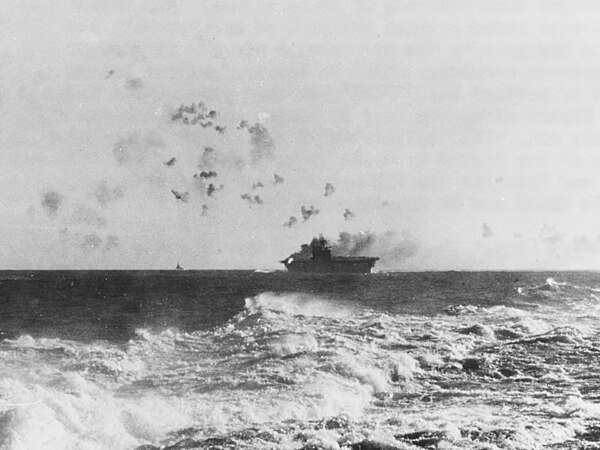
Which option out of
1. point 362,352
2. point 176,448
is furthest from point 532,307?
point 176,448

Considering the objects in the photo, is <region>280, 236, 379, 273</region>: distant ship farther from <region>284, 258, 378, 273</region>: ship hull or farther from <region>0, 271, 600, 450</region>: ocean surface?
<region>0, 271, 600, 450</region>: ocean surface

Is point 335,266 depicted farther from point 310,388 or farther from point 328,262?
point 310,388

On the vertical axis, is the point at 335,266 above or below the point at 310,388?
Answer: above

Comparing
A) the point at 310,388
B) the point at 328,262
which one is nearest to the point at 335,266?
the point at 328,262

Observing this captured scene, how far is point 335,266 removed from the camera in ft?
513

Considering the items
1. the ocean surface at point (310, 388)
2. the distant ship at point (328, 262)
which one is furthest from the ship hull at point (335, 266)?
the ocean surface at point (310, 388)

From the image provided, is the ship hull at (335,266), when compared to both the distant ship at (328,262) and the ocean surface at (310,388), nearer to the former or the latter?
the distant ship at (328,262)

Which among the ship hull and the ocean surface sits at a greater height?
the ship hull

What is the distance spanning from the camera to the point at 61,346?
27359mm

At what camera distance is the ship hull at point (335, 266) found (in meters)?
156

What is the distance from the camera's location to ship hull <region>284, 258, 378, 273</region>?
156250mm

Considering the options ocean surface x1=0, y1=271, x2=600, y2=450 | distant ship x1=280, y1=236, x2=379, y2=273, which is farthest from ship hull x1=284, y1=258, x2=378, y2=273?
ocean surface x1=0, y1=271, x2=600, y2=450

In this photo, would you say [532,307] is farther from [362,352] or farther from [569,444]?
[569,444]

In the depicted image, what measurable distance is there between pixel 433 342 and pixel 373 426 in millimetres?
13634
